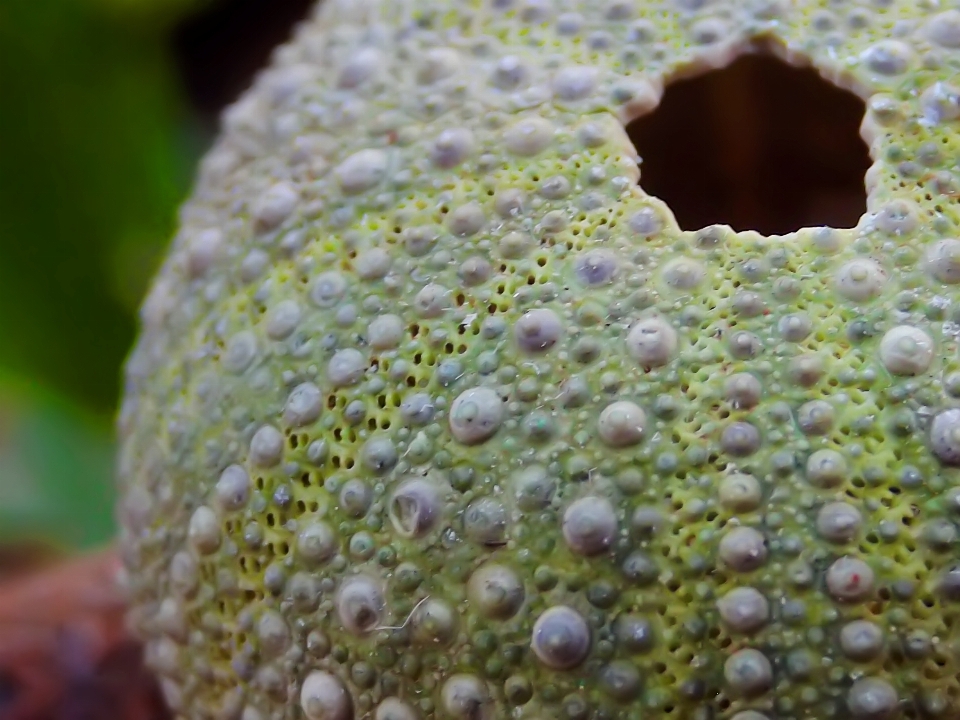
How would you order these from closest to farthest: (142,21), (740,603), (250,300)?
(740,603), (250,300), (142,21)

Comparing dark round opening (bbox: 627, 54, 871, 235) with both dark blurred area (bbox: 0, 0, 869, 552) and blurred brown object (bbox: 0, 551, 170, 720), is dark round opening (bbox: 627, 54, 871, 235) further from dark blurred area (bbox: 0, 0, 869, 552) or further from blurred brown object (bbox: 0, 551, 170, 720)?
dark blurred area (bbox: 0, 0, 869, 552)

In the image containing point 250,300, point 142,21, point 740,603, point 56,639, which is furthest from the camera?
point 142,21

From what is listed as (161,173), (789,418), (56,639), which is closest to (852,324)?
(789,418)

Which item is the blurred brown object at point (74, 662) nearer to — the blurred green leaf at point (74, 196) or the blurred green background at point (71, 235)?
the blurred green background at point (71, 235)

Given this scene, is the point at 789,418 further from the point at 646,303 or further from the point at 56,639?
the point at 56,639

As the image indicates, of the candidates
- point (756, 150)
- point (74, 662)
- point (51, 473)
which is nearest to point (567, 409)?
point (756, 150)

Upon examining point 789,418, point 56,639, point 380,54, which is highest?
point 380,54

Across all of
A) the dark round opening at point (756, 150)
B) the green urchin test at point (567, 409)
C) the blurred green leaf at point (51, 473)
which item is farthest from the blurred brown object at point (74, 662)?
the dark round opening at point (756, 150)

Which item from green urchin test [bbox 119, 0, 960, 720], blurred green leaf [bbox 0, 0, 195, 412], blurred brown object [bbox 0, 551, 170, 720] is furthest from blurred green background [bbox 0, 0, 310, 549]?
green urchin test [bbox 119, 0, 960, 720]
